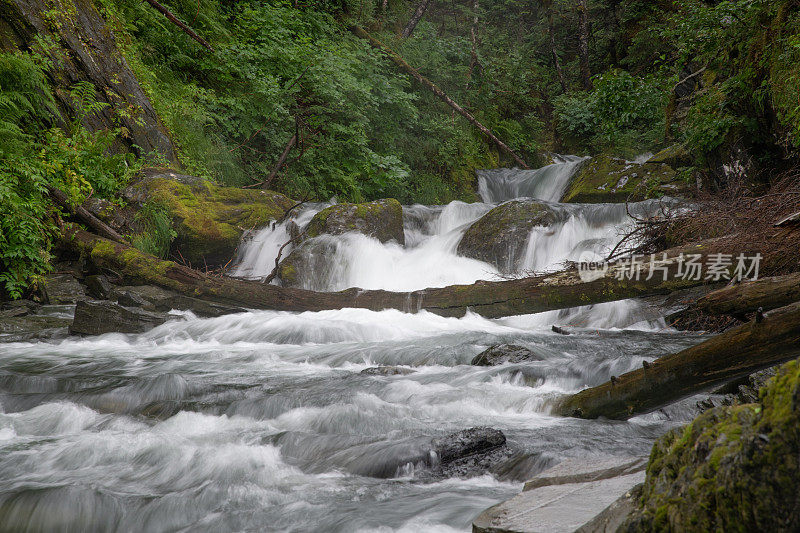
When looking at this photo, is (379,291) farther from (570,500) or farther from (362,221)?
(570,500)

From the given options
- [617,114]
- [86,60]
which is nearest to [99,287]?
[86,60]

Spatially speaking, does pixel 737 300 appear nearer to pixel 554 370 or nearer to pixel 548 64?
pixel 554 370

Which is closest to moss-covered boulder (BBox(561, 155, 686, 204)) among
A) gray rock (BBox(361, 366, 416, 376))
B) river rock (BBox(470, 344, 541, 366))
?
river rock (BBox(470, 344, 541, 366))

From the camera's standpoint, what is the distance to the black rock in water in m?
3.31

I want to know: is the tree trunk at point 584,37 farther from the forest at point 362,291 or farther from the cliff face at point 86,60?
the cliff face at point 86,60

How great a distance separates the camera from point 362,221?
37.2 ft

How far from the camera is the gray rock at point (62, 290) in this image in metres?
7.92

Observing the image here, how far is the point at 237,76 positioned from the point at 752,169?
39.0 ft

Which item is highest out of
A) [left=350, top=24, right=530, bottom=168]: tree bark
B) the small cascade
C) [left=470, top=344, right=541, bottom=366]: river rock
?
[left=350, top=24, right=530, bottom=168]: tree bark

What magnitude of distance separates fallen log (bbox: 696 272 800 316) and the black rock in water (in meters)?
1.74

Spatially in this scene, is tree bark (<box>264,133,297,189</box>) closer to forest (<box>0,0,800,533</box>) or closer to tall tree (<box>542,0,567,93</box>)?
forest (<box>0,0,800,533</box>)

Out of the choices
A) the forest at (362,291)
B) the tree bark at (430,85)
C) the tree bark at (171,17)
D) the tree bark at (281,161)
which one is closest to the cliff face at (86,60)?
the forest at (362,291)

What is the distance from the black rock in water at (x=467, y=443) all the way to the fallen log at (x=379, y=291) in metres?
2.97

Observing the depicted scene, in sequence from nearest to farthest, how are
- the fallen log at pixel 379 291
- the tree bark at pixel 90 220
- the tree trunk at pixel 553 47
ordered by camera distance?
the fallen log at pixel 379 291 < the tree bark at pixel 90 220 < the tree trunk at pixel 553 47
